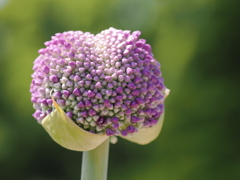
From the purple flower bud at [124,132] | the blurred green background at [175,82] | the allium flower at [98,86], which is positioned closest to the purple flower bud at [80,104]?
the allium flower at [98,86]

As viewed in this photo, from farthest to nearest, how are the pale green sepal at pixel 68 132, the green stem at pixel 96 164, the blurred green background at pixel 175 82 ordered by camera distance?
the blurred green background at pixel 175 82 < the green stem at pixel 96 164 < the pale green sepal at pixel 68 132

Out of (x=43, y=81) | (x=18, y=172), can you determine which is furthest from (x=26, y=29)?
(x=43, y=81)

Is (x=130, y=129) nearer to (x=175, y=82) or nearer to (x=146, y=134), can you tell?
(x=146, y=134)

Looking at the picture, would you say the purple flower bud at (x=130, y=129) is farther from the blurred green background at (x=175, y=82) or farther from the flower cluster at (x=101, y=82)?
the blurred green background at (x=175, y=82)

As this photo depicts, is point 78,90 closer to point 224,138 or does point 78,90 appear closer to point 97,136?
point 97,136

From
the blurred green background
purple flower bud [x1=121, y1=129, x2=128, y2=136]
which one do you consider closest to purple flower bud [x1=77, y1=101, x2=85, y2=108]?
purple flower bud [x1=121, y1=129, x2=128, y2=136]

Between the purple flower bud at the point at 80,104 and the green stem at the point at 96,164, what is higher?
the purple flower bud at the point at 80,104

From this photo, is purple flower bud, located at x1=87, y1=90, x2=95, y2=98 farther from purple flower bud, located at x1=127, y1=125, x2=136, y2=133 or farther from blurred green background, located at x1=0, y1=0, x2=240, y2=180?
blurred green background, located at x1=0, y1=0, x2=240, y2=180
